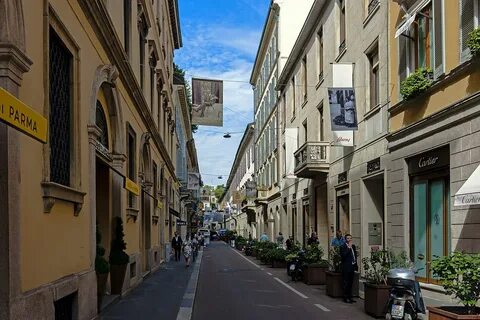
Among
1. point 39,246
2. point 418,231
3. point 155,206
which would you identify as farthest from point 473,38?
point 155,206

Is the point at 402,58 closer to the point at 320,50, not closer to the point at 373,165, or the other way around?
the point at 373,165

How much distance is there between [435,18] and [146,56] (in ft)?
37.4

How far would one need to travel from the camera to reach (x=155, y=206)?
26.8 meters

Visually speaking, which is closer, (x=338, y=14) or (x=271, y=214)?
(x=338, y=14)

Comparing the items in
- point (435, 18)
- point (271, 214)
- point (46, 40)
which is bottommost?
point (271, 214)

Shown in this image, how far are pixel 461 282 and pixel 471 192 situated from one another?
3046 millimetres

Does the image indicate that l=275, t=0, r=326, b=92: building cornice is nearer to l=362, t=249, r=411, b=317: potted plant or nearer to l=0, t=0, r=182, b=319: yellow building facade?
l=0, t=0, r=182, b=319: yellow building facade

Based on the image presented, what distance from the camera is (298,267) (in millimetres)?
20406

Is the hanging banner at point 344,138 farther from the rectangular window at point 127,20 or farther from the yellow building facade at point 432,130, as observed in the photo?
the rectangular window at point 127,20

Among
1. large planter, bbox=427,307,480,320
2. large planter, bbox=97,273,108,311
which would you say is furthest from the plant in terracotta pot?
large planter, bbox=97,273,108,311

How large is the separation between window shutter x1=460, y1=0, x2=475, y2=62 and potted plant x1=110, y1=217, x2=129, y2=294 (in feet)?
30.3

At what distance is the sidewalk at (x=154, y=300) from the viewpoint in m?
12.2

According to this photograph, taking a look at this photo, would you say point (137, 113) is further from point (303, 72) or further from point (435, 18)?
point (303, 72)

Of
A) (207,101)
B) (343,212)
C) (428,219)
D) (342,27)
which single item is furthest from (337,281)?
(207,101)
